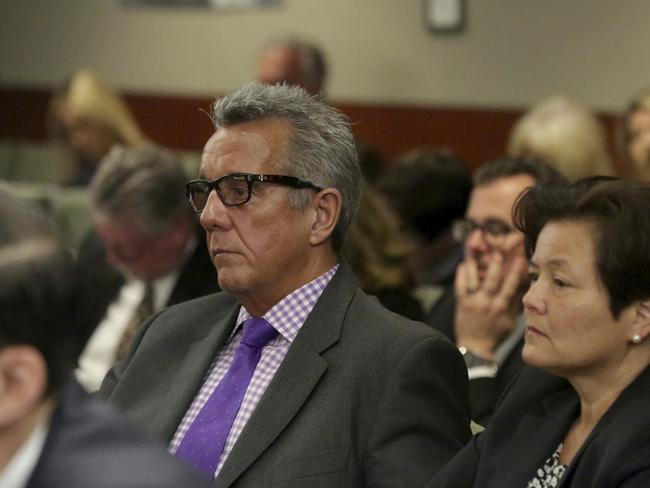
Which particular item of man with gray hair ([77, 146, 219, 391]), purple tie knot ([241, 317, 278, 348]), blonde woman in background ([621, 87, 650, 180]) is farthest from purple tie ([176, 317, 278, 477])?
blonde woman in background ([621, 87, 650, 180])

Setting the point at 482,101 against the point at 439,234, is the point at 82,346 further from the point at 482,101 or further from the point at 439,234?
the point at 482,101

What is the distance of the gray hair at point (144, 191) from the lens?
3.81 meters

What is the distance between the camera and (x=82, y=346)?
12.6 feet

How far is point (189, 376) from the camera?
8.11ft

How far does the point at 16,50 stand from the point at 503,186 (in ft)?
19.0

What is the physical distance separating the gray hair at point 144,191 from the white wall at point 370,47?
3.70 meters

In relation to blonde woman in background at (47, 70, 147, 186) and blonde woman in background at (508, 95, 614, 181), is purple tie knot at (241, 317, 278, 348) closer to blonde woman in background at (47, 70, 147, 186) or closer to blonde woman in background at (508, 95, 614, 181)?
blonde woman in background at (508, 95, 614, 181)

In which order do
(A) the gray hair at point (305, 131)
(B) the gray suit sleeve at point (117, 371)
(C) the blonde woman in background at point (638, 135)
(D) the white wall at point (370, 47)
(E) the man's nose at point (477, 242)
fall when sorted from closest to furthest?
(A) the gray hair at point (305, 131) < (B) the gray suit sleeve at point (117, 371) < (E) the man's nose at point (477, 242) < (C) the blonde woman in background at point (638, 135) < (D) the white wall at point (370, 47)

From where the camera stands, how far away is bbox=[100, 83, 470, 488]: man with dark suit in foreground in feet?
7.29

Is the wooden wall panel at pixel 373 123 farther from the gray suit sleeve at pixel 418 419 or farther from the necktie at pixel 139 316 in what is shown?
the gray suit sleeve at pixel 418 419

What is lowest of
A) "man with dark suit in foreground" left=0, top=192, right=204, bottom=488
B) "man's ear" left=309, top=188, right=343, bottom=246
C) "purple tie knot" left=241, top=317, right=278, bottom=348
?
"purple tie knot" left=241, top=317, right=278, bottom=348

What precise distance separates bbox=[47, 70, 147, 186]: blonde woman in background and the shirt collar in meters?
3.82

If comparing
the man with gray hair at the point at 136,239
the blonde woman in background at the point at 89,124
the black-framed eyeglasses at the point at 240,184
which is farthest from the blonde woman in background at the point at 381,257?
the blonde woman in background at the point at 89,124

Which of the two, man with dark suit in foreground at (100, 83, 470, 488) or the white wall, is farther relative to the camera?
the white wall
